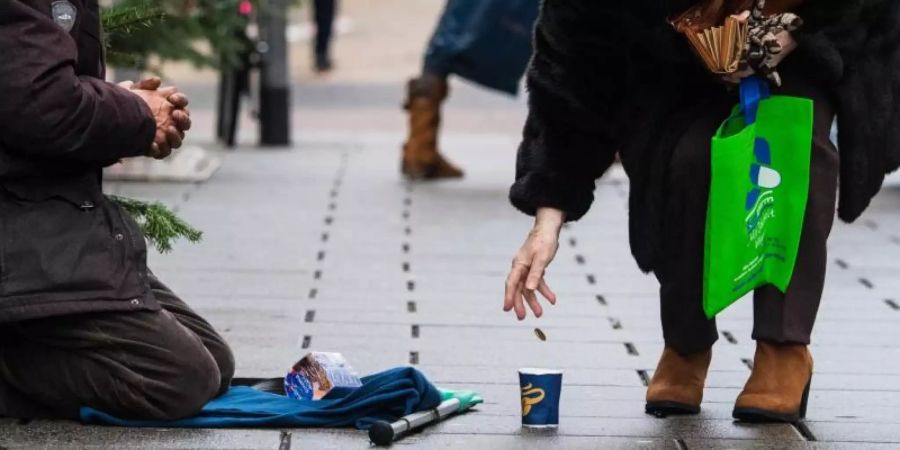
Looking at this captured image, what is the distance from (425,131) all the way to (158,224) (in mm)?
4558

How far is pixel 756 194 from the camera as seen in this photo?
4215 mm

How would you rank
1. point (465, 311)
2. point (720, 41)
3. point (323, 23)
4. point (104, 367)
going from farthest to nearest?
point (323, 23) < point (465, 311) < point (104, 367) < point (720, 41)

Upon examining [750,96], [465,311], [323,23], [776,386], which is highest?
[750,96]

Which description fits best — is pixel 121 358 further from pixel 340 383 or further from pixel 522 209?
pixel 522 209

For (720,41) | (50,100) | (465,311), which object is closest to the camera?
(50,100)

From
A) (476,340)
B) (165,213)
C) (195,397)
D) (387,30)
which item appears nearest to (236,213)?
(476,340)

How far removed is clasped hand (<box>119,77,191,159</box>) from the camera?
4176 mm

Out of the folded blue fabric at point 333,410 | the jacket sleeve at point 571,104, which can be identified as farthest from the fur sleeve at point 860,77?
the folded blue fabric at point 333,410

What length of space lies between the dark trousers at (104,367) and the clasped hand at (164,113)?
38 cm

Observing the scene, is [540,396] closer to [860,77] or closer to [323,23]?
[860,77]

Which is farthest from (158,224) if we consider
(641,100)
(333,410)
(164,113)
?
(641,100)

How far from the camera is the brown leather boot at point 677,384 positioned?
174 inches

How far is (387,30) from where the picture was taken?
73.7 ft

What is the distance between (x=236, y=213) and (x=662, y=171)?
3.71 meters
